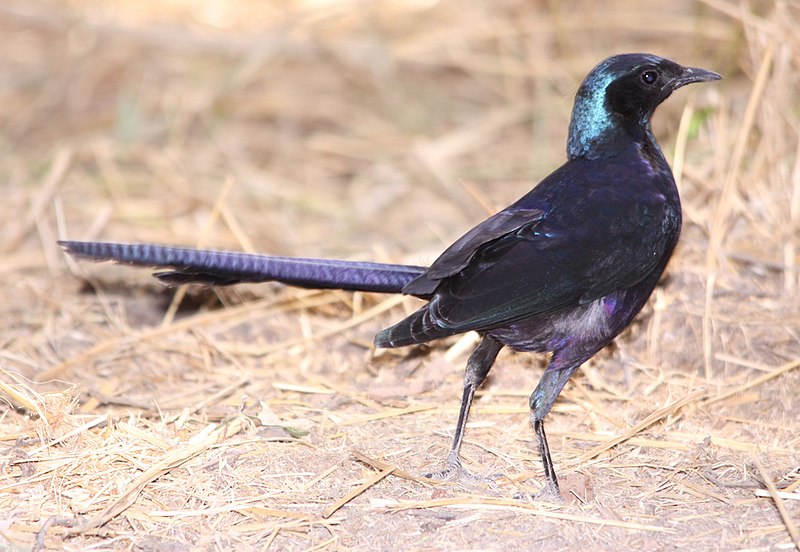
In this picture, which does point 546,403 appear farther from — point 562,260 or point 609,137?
point 609,137

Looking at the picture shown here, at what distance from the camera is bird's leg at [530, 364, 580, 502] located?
3.13 meters

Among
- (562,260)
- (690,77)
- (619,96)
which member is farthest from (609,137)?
(562,260)

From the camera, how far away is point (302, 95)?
6.84 meters

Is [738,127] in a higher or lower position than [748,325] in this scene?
higher

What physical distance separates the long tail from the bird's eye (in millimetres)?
1040

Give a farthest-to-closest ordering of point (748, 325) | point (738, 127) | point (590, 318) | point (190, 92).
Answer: point (190, 92)
point (738, 127)
point (748, 325)
point (590, 318)

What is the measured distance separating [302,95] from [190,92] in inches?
29.7

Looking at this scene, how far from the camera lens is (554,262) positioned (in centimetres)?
308

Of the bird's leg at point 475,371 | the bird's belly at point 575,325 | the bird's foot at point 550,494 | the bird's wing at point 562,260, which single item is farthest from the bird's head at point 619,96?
the bird's foot at point 550,494

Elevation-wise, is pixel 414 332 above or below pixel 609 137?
below

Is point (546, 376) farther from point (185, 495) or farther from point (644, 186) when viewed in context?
point (185, 495)

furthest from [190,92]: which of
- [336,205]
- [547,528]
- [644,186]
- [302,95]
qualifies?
[547,528]

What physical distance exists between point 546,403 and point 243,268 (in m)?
1.13

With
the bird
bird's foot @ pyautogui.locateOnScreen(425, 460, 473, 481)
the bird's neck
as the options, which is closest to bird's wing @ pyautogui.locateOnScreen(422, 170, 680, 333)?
the bird
